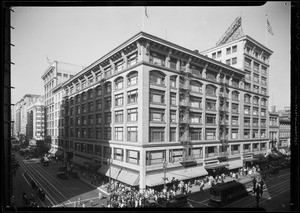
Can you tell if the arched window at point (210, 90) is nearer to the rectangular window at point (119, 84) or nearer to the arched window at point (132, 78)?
the arched window at point (132, 78)

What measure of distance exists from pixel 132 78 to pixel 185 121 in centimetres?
1180

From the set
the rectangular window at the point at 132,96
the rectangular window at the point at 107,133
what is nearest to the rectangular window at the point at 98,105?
the rectangular window at the point at 107,133

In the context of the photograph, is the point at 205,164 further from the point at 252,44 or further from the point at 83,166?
the point at 252,44

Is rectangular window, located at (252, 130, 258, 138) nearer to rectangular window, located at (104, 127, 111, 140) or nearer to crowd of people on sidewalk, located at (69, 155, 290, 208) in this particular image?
crowd of people on sidewalk, located at (69, 155, 290, 208)

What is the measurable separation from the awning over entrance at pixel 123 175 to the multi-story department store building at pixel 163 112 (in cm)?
14

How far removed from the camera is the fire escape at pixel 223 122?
1576 inches

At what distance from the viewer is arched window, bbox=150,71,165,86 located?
29.8m

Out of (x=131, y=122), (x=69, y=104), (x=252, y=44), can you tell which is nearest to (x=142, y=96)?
(x=131, y=122)

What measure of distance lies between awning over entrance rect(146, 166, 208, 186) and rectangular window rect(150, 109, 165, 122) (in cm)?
836

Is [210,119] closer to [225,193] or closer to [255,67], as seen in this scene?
[225,193]

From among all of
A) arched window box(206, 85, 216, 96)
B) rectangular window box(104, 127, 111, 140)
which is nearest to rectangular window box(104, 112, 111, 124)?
rectangular window box(104, 127, 111, 140)

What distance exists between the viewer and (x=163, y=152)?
29953 millimetres

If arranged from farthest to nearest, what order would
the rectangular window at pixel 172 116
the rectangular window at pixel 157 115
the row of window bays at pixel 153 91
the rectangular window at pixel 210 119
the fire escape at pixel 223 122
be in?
the fire escape at pixel 223 122
the rectangular window at pixel 210 119
the rectangular window at pixel 172 116
the row of window bays at pixel 153 91
the rectangular window at pixel 157 115
